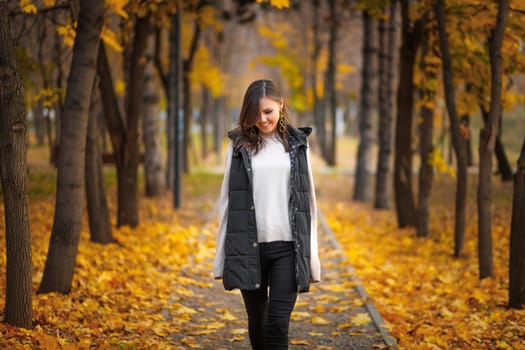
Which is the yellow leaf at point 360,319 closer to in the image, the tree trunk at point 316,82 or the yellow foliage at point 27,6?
the yellow foliage at point 27,6

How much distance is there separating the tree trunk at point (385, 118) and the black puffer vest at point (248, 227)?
13.8 m

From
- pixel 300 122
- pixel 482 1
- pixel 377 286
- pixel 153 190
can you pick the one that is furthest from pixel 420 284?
pixel 300 122

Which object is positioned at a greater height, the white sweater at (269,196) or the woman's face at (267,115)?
the woman's face at (267,115)

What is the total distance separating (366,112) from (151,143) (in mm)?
5845

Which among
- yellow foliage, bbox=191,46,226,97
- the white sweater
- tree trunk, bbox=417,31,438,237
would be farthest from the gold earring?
yellow foliage, bbox=191,46,226,97

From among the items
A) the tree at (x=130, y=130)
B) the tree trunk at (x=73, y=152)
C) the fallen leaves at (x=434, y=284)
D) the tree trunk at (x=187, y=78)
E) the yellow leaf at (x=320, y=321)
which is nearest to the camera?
the fallen leaves at (x=434, y=284)

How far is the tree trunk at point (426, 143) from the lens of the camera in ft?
41.9

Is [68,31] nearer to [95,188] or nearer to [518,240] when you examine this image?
[95,188]

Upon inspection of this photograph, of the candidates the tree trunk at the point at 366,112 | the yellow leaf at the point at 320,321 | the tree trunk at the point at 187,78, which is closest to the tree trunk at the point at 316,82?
the tree trunk at the point at 187,78

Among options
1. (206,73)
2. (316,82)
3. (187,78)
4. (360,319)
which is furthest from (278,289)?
(316,82)

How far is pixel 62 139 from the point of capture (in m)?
7.64

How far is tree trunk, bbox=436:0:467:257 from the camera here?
1027 cm

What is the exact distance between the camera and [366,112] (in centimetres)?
2034

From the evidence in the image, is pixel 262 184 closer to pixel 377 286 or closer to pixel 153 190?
pixel 377 286
